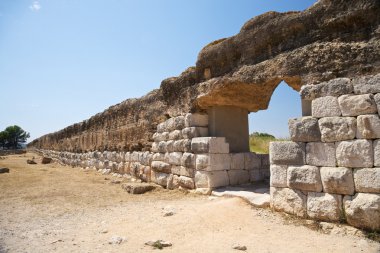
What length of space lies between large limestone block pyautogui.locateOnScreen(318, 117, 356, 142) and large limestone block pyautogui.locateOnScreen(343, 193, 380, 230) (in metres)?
0.74

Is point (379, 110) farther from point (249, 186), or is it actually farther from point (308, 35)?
point (249, 186)

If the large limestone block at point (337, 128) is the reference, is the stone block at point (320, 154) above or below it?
below

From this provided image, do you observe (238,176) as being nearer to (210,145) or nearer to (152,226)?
(210,145)

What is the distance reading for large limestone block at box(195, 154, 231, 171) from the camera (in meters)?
5.97

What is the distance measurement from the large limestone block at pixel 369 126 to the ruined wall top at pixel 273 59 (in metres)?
0.65

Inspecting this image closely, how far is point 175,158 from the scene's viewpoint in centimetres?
697

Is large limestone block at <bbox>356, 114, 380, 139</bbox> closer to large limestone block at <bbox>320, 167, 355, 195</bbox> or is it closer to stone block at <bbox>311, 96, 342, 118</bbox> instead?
stone block at <bbox>311, 96, 342, 118</bbox>

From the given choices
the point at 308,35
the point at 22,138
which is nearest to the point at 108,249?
the point at 308,35

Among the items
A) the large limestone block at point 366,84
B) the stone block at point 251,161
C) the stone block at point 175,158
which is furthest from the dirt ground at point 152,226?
the large limestone block at point 366,84

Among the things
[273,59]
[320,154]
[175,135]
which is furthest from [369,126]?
[175,135]

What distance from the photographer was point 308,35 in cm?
462

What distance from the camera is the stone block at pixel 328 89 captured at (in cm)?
390

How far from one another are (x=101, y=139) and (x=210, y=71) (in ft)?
24.2

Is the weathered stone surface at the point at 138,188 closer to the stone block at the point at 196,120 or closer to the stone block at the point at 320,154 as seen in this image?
the stone block at the point at 196,120
